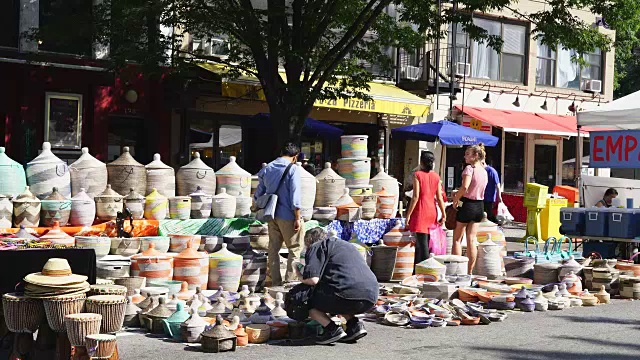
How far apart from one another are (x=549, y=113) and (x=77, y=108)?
15.6m

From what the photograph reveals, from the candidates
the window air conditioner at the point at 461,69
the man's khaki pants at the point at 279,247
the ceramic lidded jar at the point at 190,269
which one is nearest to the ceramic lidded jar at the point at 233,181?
the man's khaki pants at the point at 279,247

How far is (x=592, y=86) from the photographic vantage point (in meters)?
29.6

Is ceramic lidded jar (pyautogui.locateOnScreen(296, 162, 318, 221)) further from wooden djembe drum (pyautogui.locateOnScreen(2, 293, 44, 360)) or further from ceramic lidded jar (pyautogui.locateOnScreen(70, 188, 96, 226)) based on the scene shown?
wooden djembe drum (pyautogui.locateOnScreen(2, 293, 44, 360))

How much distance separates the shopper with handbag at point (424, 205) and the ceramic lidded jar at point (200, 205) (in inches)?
99.8

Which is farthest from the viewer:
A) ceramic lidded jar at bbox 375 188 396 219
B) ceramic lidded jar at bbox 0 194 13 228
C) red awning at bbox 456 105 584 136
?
red awning at bbox 456 105 584 136

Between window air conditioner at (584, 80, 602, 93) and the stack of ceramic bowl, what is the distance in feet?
60.1

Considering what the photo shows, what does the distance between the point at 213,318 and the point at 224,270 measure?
1694mm

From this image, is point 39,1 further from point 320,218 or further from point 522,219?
point 522,219

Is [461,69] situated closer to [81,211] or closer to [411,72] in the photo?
[411,72]

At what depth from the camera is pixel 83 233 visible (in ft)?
33.2

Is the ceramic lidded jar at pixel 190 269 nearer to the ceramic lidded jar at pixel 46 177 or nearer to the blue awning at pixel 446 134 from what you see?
the ceramic lidded jar at pixel 46 177

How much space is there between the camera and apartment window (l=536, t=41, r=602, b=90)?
93.6 ft

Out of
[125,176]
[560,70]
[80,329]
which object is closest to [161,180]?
[125,176]

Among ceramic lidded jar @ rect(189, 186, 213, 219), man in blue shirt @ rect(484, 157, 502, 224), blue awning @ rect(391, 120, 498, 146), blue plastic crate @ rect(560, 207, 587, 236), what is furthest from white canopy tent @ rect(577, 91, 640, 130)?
Result: ceramic lidded jar @ rect(189, 186, 213, 219)
